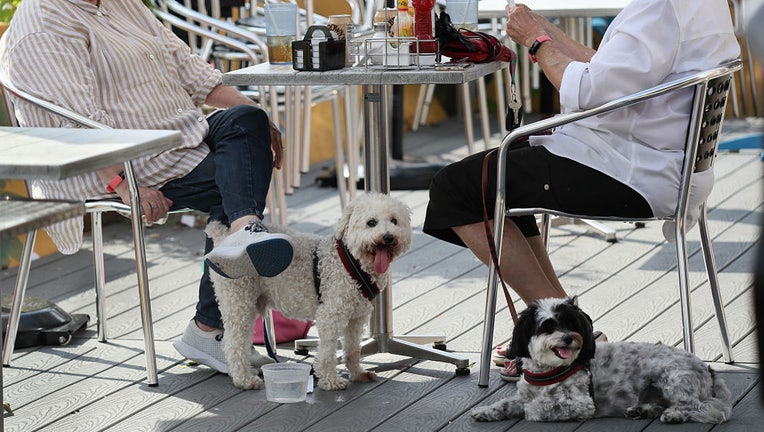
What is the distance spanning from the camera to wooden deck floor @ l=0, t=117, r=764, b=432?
112 inches

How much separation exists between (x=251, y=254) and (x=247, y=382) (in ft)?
1.53

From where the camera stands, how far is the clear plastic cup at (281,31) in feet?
10.3

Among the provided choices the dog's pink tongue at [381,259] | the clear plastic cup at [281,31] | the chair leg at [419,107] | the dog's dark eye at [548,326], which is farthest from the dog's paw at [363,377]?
the chair leg at [419,107]

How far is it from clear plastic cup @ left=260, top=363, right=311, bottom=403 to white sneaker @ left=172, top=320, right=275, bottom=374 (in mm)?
230

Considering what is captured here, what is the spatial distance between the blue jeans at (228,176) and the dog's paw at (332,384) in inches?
15.2

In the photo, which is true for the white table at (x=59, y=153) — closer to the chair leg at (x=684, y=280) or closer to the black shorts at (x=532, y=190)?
the black shorts at (x=532, y=190)

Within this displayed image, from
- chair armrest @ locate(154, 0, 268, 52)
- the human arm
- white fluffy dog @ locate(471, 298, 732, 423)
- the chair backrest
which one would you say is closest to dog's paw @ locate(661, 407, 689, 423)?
white fluffy dog @ locate(471, 298, 732, 423)

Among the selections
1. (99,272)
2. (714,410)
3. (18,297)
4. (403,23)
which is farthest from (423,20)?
(18,297)

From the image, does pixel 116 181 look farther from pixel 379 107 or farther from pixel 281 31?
pixel 379 107

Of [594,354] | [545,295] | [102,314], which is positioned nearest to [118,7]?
[102,314]

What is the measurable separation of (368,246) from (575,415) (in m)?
0.67

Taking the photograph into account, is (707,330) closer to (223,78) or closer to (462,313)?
(462,313)

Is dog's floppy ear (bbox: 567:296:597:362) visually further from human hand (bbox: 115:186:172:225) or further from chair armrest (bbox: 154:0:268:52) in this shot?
chair armrest (bbox: 154:0:268:52)

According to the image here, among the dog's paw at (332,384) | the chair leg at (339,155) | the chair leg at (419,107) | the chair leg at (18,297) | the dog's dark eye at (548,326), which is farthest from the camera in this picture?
the chair leg at (419,107)
